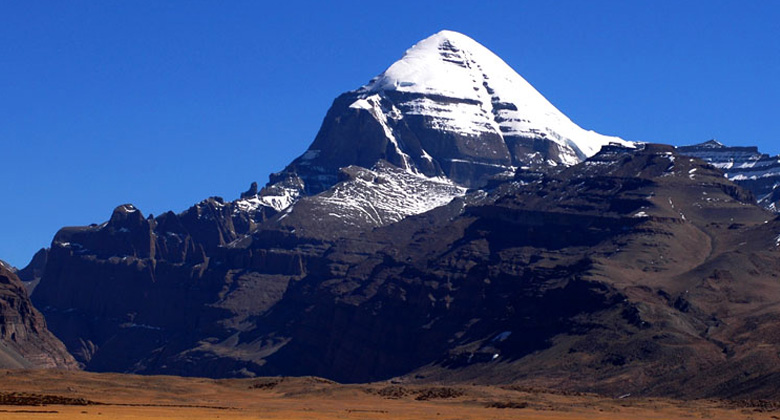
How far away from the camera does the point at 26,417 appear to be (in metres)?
199

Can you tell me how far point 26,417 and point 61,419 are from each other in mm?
3913

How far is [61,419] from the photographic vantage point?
655 feet
